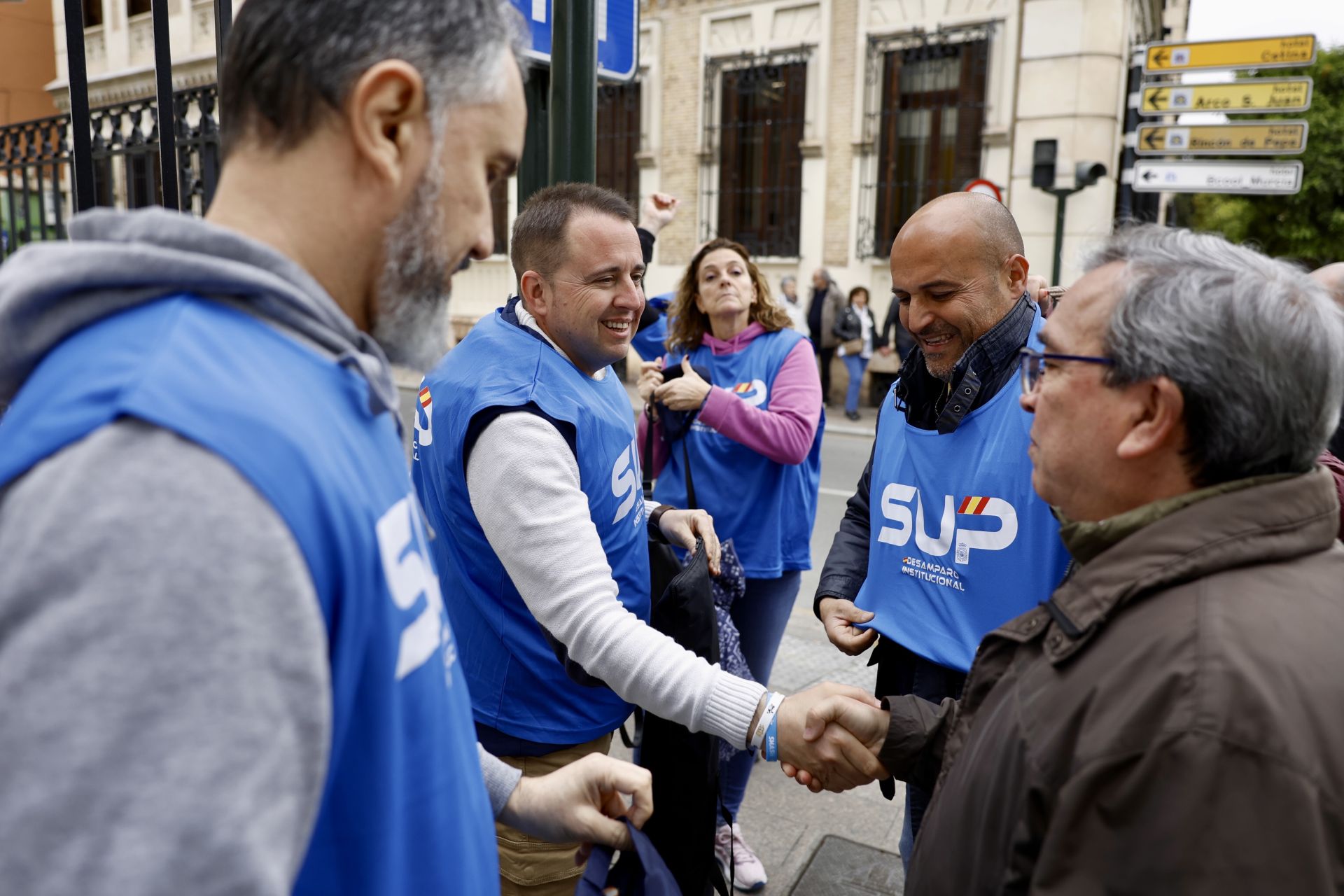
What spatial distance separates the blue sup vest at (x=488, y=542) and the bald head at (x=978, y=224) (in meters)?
0.87

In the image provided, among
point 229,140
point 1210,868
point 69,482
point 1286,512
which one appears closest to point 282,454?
point 69,482

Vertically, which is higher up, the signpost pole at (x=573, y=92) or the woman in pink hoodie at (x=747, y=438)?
the signpost pole at (x=573, y=92)

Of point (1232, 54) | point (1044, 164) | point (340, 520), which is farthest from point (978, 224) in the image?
point (1044, 164)

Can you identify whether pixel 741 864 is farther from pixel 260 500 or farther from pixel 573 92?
pixel 260 500

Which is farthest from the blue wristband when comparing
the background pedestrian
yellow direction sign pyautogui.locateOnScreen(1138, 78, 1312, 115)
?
the background pedestrian

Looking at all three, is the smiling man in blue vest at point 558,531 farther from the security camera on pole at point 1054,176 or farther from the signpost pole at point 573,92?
the security camera on pole at point 1054,176

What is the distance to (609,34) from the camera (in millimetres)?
3504

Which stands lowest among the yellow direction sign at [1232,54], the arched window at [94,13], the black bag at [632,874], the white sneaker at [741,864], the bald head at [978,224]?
the white sneaker at [741,864]

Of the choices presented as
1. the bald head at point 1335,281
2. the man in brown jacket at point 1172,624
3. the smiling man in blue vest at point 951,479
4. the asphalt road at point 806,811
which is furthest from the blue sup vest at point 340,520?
the bald head at point 1335,281

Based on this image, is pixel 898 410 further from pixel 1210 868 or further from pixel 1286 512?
pixel 1210 868

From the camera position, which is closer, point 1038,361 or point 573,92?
point 1038,361

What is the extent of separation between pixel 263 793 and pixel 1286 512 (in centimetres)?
119

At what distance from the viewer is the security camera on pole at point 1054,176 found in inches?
445

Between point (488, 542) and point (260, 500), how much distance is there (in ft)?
4.06
